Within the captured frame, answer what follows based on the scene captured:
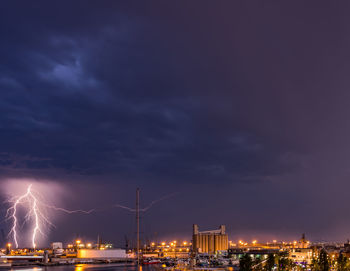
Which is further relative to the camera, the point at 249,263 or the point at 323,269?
the point at 249,263

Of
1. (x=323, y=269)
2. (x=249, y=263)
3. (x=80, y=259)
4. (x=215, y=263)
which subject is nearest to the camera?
(x=323, y=269)

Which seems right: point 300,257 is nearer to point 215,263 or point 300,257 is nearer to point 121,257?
point 215,263

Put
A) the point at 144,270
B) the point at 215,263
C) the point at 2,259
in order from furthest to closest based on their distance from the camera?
the point at 2,259
the point at 215,263
the point at 144,270

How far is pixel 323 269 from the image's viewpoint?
7181 centimetres

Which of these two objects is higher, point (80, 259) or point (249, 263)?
point (249, 263)

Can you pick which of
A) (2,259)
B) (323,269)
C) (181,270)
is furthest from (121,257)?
(323,269)

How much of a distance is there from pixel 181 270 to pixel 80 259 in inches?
3342

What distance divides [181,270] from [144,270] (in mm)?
19019

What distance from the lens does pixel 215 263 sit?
140 metres

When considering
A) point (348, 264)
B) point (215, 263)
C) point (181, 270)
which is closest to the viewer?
point (348, 264)

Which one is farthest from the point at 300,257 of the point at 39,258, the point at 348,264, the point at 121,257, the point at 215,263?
the point at 39,258

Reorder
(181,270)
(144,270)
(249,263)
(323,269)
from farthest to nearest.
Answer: (144,270) < (181,270) < (249,263) < (323,269)

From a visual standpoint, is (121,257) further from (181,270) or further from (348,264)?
(348,264)

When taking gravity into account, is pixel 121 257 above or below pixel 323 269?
Answer: below
